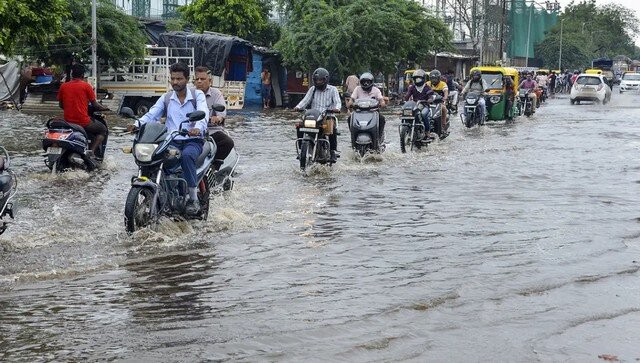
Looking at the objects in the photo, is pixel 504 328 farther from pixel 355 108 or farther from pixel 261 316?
pixel 355 108

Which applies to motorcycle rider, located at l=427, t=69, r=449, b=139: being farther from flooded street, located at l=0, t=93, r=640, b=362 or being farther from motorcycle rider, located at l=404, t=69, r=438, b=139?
flooded street, located at l=0, t=93, r=640, b=362

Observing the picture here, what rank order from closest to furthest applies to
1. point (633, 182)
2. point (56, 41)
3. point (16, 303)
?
point (16, 303) → point (633, 182) → point (56, 41)

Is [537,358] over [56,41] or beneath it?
beneath

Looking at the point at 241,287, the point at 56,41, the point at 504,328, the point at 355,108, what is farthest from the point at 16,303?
the point at 56,41

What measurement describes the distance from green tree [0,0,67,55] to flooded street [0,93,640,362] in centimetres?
336

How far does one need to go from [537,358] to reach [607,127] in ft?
76.1

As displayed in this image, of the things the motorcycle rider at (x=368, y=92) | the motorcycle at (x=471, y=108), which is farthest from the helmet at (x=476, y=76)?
the motorcycle rider at (x=368, y=92)

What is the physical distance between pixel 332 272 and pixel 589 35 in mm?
120325

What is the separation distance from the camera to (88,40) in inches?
1222

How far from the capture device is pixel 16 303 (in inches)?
240

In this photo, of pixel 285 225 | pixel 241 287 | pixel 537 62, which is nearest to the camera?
pixel 241 287

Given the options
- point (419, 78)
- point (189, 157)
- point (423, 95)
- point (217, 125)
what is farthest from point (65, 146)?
point (423, 95)

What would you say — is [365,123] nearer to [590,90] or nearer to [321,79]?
[321,79]

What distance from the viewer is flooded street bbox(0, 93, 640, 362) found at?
5.34 metres
